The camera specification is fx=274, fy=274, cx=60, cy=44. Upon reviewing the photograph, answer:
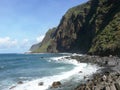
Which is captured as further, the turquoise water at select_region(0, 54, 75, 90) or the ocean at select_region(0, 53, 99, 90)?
the turquoise water at select_region(0, 54, 75, 90)

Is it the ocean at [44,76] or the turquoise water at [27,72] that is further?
the turquoise water at [27,72]

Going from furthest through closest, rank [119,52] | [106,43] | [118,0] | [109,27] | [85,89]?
1. [118,0]
2. [109,27]
3. [106,43]
4. [119,52]
5. [85,89]

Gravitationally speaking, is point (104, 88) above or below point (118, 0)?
below

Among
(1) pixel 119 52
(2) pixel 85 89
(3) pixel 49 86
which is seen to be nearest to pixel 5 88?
(3) pixel 49 86

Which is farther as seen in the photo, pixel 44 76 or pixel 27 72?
pixel 27 72

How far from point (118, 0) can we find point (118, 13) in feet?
84.6

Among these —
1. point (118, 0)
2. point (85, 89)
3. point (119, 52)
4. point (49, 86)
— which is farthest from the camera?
point (118, 0)

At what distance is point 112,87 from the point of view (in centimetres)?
3366

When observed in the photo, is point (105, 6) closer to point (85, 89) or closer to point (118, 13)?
point (118, 13)

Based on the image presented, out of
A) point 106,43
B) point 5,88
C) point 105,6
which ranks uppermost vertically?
point 105,6

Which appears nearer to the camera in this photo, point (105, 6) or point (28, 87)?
point (28, 87)

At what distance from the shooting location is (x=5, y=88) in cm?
4981

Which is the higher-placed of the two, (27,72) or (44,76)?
(27,72)

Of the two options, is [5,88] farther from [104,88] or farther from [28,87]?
[104,88]
